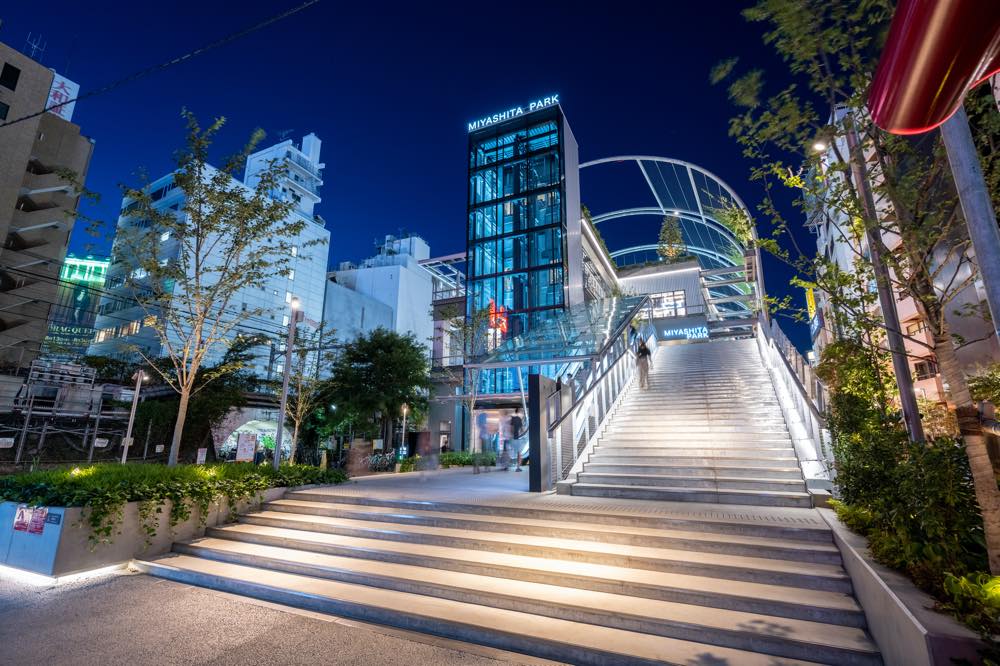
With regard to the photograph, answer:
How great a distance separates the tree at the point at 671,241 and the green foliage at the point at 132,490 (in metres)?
38.1

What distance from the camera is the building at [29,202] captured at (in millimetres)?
24234

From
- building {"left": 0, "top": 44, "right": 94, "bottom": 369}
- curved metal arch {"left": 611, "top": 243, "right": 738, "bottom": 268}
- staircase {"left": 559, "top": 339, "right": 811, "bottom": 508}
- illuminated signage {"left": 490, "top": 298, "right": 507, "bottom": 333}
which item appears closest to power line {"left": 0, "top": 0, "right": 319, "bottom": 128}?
staircase {"left": 559, "top": 339, "right": 811, "bottom": 508}

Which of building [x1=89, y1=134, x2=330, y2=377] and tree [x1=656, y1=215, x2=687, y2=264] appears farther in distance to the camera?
tree [x1=656, y1=215, x2=687, y2=264]

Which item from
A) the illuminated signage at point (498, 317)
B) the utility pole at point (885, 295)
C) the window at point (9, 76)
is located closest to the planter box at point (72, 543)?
the utility pole at point (885, 295)

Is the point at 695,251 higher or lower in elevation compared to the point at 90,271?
higher

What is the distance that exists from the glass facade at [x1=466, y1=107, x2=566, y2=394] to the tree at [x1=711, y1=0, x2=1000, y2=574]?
22.4 meters

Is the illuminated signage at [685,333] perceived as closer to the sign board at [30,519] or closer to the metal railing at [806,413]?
the metal railing at [806,413]

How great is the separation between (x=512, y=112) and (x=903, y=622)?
35.7 metres

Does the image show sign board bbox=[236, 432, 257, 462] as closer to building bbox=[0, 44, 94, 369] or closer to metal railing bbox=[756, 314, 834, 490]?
metal railing bbox=[756, 314, 834, 490]

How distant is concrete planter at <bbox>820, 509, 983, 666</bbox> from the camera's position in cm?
254

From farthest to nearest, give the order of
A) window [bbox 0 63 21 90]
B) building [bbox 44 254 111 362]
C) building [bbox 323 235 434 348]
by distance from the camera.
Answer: building [bbox 323 235 434 348], building [bbox 44 254 111 362], window [bbox 0 63 21 90]

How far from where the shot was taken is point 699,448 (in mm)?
8477

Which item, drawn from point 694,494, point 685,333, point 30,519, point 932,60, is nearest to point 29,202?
point 30,519

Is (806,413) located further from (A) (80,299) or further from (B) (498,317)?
(A) (80,299)
